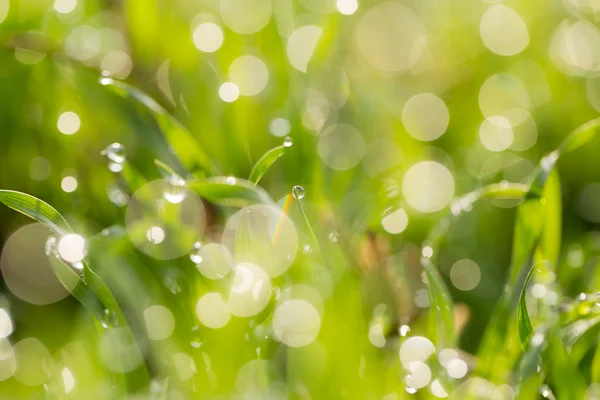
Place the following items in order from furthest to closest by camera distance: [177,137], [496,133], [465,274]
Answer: [496,133] → [465,274] → [177,137]

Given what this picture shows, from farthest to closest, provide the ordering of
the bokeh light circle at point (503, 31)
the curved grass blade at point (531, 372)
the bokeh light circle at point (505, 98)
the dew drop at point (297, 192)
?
the bokeh light circle at point (503, 31) → the bokeh light circle at point (505, 98) → the dew drop at point (297, 192) → the curved grass blade at point (531, 372)

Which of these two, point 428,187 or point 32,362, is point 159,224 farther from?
point 428,187

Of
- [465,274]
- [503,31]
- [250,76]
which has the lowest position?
[465,274]

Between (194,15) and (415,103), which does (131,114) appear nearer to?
(194,15)

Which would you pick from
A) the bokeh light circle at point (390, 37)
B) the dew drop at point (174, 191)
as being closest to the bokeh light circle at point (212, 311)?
the dew drop at point (174, 191)

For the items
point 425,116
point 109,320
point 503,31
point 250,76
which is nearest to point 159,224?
point 109,320

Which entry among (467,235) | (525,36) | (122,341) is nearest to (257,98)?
(467,235)

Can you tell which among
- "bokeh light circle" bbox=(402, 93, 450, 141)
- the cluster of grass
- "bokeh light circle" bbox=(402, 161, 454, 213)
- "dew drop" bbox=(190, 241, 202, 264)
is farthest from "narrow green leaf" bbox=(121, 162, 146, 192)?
"bokeh light circle" bbox=(402, 93, 450, 141)

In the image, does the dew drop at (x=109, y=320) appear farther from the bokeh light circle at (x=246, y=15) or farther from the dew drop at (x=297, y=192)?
the bokeh light circle at (x=246, y=15)
